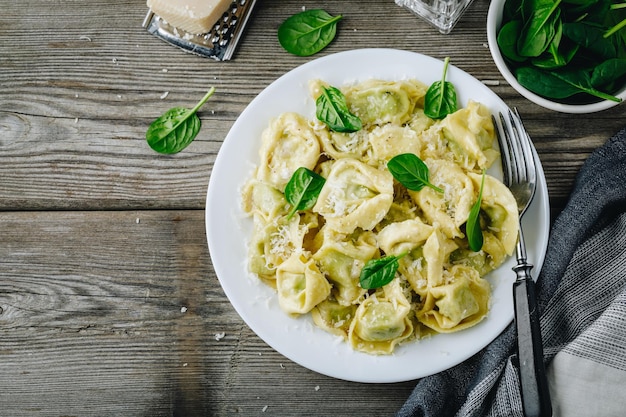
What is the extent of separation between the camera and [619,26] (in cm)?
202

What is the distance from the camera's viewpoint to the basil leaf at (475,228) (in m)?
1.95

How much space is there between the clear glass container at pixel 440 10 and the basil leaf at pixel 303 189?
0.83m

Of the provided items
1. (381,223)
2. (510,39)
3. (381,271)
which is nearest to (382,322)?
(381,271)

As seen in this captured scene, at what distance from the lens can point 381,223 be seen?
6.94 feet

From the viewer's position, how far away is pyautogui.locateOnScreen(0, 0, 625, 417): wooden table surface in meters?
2.37

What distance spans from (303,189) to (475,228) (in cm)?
55

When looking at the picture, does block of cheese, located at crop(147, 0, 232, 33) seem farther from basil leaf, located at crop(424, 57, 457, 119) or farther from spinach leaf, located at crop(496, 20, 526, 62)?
spinach leaf, located at crop(496, 20, 526, 62)

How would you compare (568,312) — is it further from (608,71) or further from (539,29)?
(539,29)

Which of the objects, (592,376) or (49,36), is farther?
(49,36)

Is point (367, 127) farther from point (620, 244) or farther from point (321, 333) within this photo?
point (620, 244)

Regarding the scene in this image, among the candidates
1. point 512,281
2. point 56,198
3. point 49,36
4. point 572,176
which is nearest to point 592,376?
point 512,281

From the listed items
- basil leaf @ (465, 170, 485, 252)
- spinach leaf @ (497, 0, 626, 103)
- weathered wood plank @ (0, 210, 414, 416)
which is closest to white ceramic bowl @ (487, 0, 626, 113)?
spinach leaf @ (497, 0, 626, 103)

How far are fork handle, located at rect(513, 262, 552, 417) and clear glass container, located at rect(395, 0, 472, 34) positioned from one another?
985 mm

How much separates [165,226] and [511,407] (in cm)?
138
